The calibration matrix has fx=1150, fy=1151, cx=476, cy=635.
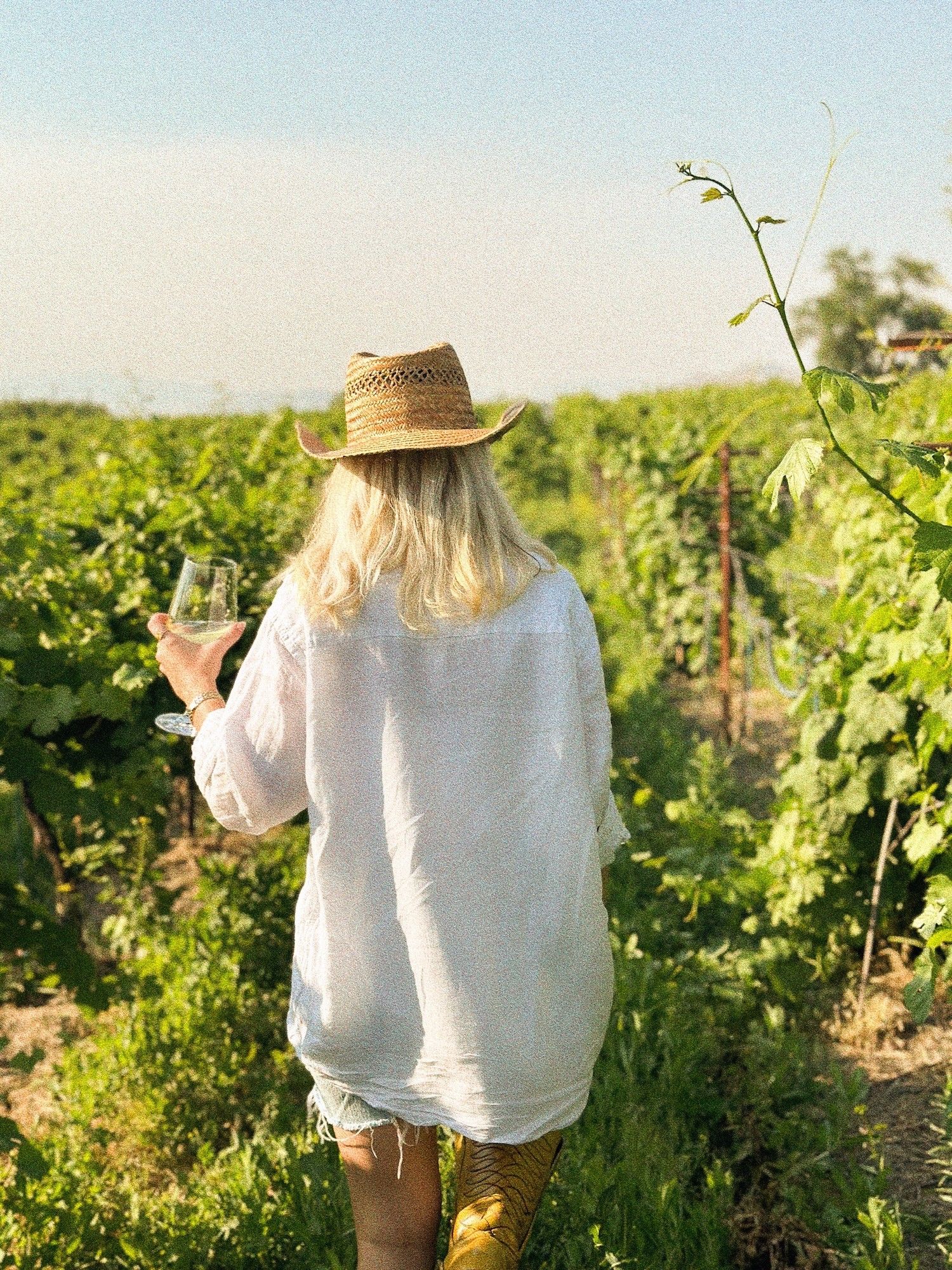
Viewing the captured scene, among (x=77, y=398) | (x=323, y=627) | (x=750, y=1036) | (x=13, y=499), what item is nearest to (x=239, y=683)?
(x=323, y=627)

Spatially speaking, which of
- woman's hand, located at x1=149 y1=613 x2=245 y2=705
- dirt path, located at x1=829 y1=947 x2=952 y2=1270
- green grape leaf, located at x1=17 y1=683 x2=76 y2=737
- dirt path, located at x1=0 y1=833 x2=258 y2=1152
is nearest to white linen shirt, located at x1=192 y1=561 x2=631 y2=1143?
woman's hand, located at x1=149 y1=613 x2=245 y2=705

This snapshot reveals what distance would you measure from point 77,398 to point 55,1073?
30.6 m

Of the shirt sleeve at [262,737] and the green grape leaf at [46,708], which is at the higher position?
the shirt sleeve at [262,737]

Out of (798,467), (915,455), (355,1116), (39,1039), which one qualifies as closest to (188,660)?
(355,1116)

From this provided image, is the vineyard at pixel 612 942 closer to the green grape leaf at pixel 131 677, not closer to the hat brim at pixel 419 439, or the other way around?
the green grape leaf at pixel 131 677

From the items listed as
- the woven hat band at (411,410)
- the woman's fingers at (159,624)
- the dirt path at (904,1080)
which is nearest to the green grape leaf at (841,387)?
the woven hat band at (411,410)

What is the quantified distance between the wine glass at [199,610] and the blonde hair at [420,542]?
→ 221 mm

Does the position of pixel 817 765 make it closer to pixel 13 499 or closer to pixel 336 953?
pixel 336 953

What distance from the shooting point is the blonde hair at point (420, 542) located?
1679 mm

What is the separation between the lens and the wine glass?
1.96 m

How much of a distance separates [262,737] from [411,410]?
57cm

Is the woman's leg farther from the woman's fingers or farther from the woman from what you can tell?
the woman's fingers

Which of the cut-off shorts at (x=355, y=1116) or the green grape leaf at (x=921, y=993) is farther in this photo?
the cut-off shorts at (x=355, y=1116)

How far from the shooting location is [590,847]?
1803 millimetres
